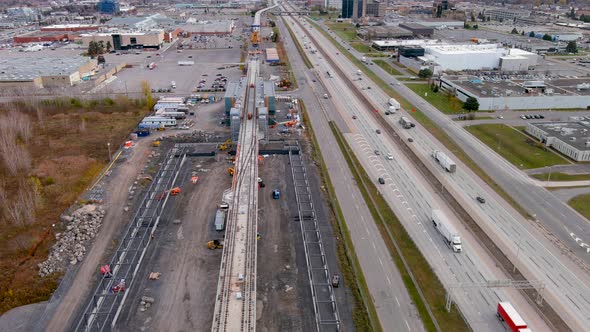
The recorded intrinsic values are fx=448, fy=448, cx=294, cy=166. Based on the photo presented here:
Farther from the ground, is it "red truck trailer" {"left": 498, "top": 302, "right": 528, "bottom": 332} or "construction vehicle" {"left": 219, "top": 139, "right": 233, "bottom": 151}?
"construction vehicle" {"left": 219, "top": 139, "right": 233, "bottom": 151}

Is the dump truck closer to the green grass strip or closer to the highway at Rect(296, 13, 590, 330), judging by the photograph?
the highway at Rect(296, 13, 590, 330)

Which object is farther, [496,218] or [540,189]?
[540,189]

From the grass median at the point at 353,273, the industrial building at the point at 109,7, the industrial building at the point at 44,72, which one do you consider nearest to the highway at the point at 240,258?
the grass median at the point at 353,273

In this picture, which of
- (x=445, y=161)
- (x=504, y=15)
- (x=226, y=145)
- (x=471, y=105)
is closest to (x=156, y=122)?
(x=226, y=145)

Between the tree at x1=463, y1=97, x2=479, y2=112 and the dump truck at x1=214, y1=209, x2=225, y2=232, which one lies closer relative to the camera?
the dump truck at x1=214, y1=209, x2=225, y2=232

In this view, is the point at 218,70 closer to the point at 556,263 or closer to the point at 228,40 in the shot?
the point at 228,40

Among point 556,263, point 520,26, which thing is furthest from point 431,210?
point 520,26

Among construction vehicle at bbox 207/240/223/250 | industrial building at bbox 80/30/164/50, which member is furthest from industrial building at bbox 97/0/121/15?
construction vehicle at bbox 207/240/223/250
